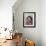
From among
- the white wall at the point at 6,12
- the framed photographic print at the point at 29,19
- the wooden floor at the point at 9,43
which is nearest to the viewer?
the wooden floor at the point at 9,43

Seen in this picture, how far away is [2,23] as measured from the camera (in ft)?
12.9

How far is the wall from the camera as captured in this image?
463 cm

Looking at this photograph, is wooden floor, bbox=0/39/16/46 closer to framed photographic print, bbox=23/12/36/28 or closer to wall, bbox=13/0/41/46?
wall, bbox=13/0/41/46

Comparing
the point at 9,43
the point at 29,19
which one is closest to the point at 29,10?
the point at 29,19

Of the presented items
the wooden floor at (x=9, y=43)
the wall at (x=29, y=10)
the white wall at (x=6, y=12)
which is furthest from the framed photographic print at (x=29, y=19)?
the wooden floor at (x=9, y=43)

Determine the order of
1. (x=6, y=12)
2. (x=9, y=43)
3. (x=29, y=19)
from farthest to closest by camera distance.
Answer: (x=29, y=19) → (x=6, y=12) → (x=9, y=43)

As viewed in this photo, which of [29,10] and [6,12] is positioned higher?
[29,10]

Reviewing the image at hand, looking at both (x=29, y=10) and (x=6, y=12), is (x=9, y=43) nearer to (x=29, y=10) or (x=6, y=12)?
(x=6, y=12)

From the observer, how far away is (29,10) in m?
4.64

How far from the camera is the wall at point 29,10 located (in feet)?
15.2

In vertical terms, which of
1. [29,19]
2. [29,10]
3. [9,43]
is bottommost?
[9,43]

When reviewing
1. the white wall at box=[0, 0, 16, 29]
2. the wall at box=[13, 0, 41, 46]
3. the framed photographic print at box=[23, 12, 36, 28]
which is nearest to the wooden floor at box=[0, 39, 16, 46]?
the white wall at box=[0, 0, 16, 29]

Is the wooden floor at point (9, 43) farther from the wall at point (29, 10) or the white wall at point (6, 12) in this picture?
the wall at point (29, 10)

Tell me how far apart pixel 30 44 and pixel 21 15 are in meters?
1.22
